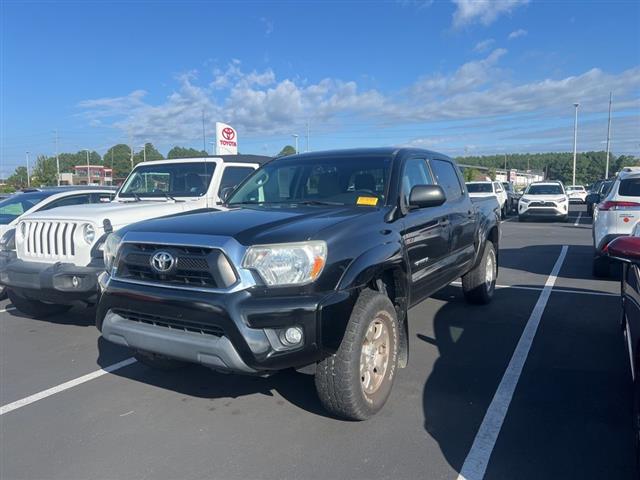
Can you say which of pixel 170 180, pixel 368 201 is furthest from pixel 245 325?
pixel 170 180

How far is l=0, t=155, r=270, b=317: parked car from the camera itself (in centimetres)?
502

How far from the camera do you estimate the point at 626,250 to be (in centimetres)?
271

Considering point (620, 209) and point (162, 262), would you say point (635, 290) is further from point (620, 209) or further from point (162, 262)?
point (620, 209)

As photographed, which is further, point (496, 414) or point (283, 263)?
point (496, 414)

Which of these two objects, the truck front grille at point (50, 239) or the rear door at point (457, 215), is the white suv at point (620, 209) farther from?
the truck front grille at point (50, 239)

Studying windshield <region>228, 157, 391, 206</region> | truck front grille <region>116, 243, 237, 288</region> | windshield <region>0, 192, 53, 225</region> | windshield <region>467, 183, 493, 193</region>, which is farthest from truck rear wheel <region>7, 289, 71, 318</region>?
windshield <region>467, 183, 493, 193</region>

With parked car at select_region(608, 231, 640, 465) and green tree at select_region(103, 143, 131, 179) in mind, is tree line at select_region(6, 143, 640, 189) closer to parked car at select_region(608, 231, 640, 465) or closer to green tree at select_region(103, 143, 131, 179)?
green tree at select_region(103, 143, 131, 179)

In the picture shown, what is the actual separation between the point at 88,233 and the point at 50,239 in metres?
0.51

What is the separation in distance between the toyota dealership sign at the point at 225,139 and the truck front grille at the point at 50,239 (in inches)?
362

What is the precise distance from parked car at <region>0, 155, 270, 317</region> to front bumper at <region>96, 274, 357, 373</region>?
214 centimetres

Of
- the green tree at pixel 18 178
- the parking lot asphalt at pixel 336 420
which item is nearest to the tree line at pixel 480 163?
the green tree at pixel 18 178

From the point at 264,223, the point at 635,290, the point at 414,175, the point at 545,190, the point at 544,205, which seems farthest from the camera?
the point at 545,190

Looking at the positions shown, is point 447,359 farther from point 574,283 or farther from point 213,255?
point 574,283

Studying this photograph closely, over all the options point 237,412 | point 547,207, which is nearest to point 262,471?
point 237,412
